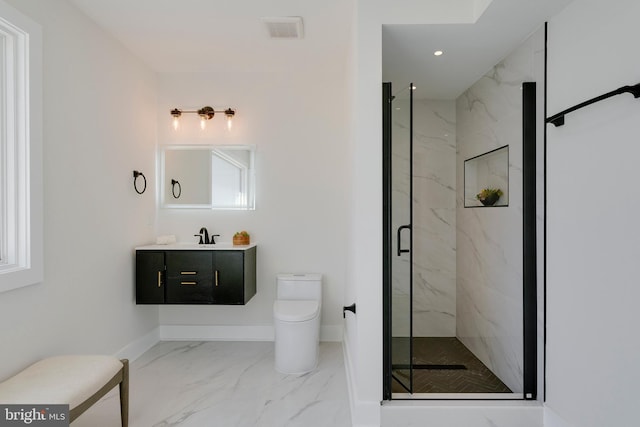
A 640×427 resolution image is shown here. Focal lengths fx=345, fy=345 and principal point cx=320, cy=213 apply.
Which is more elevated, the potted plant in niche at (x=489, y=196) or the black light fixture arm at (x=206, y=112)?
the black light fixture arm at (x=206, y=112)

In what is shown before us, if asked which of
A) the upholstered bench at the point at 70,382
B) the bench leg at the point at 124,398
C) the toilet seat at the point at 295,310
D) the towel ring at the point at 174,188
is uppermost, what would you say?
the towel ring at the point at 174,188

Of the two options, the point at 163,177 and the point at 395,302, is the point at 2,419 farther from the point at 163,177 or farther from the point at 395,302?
the point at 163,177

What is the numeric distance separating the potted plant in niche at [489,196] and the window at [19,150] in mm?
3057

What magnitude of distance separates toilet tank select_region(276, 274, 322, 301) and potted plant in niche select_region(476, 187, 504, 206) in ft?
5.10

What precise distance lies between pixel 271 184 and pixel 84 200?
155 cm

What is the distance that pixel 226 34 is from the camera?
2.66 meters

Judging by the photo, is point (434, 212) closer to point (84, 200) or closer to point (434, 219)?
point (434, 219)

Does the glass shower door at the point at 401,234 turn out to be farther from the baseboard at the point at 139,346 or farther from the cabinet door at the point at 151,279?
the baseboard at the point at 139,346

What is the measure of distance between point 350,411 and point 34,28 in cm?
293

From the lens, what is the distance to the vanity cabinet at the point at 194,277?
2.97 m

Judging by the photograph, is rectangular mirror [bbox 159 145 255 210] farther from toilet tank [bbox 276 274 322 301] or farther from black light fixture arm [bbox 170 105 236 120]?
toilet tank [bbox 276 274 322 301]

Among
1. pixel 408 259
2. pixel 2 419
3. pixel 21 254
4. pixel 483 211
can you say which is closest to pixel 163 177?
pixel 21 254

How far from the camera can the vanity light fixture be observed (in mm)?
3330
